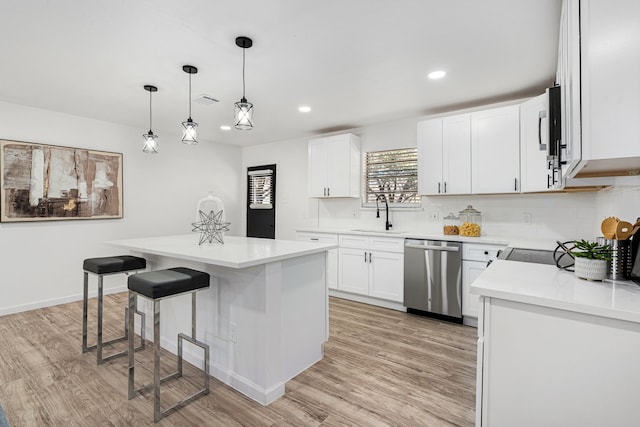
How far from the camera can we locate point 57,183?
158 inches

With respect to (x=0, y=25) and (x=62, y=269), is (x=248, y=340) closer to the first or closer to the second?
(x=0, y=25)

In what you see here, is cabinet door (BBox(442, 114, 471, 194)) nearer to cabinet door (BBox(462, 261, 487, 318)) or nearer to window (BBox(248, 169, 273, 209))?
cabinet door (BBox(462, 261, 487, 318))

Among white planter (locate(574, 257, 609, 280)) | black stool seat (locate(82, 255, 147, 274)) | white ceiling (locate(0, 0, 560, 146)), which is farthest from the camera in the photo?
black stool seat (locate(82, 255, 147, 274))

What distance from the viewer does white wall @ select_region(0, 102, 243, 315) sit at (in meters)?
3.74

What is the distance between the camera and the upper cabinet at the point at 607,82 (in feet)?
3.40

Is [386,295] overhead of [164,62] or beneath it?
beneath

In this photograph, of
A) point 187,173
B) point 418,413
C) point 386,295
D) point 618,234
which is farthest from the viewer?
point 187,173

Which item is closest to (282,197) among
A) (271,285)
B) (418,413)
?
(271,285)

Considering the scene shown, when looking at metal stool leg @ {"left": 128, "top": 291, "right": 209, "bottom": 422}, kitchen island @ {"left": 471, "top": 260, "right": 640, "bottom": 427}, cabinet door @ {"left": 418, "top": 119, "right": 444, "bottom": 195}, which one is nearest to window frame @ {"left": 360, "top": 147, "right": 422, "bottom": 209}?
cabinet door @ {"left": 418, "top": 119, "right": 444, "bottom": 195}

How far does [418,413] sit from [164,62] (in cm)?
324

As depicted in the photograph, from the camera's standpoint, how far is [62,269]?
4078 millimetres

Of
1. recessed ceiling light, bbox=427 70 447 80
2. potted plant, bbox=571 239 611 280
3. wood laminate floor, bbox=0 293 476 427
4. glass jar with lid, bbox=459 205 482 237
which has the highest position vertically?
recessed ceiling light, bbox=427 70 447 80

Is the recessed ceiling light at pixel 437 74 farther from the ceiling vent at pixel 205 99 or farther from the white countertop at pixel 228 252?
the ceiling vent at pixel 205 99

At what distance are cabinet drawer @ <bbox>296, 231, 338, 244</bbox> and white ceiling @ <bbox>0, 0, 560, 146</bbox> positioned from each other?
5.63ft
